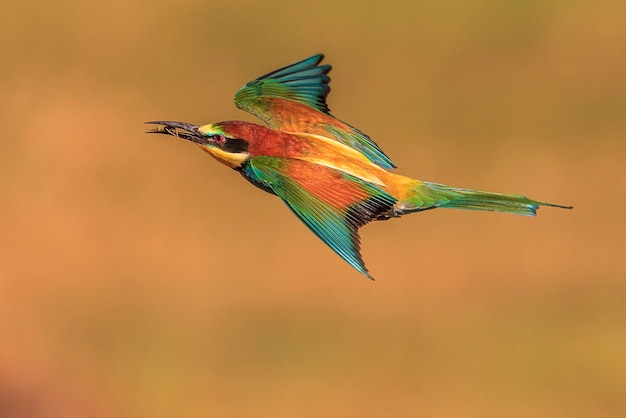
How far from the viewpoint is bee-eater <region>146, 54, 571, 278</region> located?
95 centimetres

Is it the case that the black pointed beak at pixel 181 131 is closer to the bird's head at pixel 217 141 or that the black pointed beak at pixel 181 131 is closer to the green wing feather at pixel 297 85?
the bird's head at pixel 217 141

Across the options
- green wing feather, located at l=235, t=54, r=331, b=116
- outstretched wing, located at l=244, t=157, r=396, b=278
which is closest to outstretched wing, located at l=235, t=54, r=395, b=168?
green wing feather, located at l=235, t=54, r=331, b=116

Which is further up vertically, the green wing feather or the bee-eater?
the green wing feather

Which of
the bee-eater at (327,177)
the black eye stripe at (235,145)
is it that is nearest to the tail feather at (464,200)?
the bee-eater at (327,177)

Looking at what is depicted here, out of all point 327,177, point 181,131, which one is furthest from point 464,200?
point 181,131

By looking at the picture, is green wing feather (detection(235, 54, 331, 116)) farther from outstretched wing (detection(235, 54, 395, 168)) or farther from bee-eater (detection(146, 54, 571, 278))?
bee-eater (detection(146, 54, 571, 278))

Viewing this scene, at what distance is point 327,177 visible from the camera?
1007 millimetres

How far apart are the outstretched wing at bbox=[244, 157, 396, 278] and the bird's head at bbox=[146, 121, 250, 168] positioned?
2 cm

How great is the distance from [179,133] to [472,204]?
11.2 inches

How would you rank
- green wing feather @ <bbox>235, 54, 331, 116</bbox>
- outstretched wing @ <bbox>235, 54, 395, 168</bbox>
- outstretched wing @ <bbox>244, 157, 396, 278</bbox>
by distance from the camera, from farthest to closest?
green wing feather @ <bbox>235, 54, 331, 116</bbox>
outstretched wing @ <bbox>235, 54, 395, 168</bbox>
outstretched wing @ <bbox>244, 157, 396, 278</bbox>

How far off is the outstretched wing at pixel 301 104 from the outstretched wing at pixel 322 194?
0.12 meters

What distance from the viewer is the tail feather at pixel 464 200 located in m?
1.03

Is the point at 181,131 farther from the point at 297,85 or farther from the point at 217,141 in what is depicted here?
the point at 297,85

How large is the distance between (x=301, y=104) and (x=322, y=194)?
0.88 feet
